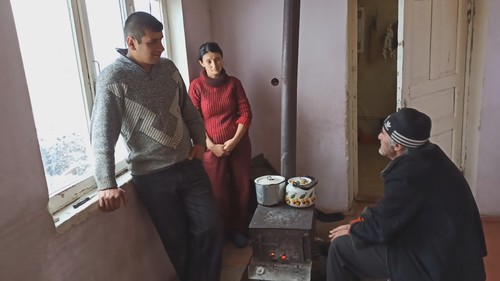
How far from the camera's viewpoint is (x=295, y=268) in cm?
202

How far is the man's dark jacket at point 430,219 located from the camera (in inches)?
55.4

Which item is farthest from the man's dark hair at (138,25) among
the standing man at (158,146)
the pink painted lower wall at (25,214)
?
the pink painted lower wall at (25,214)

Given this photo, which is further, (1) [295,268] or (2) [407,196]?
(1) [295,268]

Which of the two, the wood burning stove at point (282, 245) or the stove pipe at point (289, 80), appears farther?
the stove pipe at point (289, 80)

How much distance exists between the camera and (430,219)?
4.67 feet

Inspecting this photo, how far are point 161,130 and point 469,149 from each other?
7.16 ft

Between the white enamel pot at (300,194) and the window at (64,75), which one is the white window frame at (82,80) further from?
the white enamel pot at (300,194)

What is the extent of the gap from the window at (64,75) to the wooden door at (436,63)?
1674mm

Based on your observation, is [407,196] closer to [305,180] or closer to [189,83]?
[305,180]

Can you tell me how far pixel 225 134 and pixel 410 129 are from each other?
4.18 ft

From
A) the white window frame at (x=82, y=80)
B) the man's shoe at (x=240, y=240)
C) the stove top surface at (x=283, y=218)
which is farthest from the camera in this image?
the man's shoe at (x=240, y=240)

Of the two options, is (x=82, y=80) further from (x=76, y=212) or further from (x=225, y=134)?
(x=225, y=134)

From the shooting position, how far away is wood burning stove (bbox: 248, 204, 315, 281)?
1.96 metres

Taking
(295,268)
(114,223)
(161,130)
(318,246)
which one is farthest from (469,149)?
(114,223)
